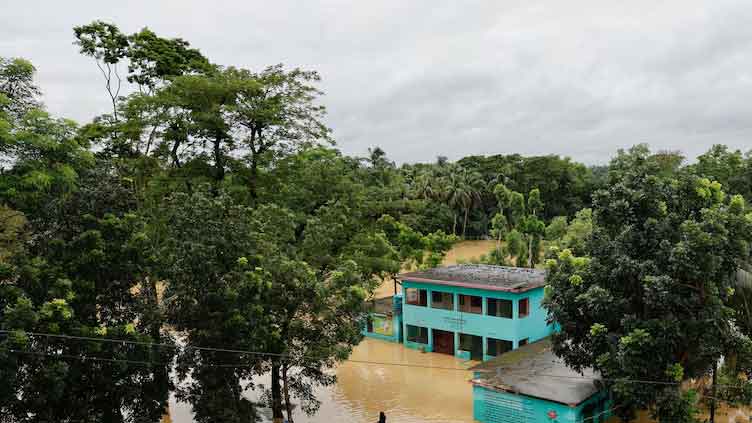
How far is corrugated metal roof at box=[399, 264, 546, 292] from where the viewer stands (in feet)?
78.2

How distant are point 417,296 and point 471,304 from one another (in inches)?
115

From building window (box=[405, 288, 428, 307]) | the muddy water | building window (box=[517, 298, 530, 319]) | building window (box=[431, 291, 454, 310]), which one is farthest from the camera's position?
building window (box=[405, 288, 428, 307])

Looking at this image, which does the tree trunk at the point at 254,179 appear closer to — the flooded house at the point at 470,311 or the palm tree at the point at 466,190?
the flooded house at the point at 470,311

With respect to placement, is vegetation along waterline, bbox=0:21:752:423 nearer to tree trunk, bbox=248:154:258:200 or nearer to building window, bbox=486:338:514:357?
tree trunk, bbox=248:154:258:200

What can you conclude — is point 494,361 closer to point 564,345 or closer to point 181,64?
point 564,345

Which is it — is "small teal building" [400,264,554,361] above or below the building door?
above

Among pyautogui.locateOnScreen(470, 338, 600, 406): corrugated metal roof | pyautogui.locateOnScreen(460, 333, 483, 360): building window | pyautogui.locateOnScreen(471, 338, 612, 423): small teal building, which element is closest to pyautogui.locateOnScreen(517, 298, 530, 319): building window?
pyautogui.locateOnScreen(460, 333, 483, 360): building window

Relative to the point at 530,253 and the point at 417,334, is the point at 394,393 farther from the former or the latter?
the point at 530,253

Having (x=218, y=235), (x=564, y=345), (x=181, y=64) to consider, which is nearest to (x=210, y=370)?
(x=218, y=235)

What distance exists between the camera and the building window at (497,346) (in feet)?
79.0

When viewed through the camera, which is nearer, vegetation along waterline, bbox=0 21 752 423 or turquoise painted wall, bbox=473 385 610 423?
vegetation along waterline, bbox=0 21 752 423

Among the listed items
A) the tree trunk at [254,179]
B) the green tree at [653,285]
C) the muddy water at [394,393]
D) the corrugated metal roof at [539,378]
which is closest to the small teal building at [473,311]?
the muddy water at [394,393]

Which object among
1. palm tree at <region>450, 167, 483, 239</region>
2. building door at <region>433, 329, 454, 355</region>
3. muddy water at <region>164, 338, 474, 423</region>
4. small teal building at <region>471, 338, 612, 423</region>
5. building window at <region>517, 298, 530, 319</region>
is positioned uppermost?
palm tree at <region>450, 167, 483, 239</region>

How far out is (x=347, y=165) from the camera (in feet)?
82.5
